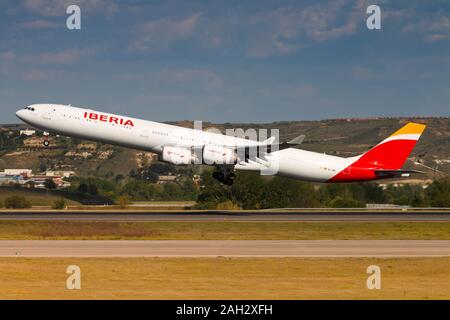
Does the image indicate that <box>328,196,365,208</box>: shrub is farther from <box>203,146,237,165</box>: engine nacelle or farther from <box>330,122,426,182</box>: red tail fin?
<box>203,146,237,165</box>: engine nacelle

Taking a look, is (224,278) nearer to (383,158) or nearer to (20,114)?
(20,114)

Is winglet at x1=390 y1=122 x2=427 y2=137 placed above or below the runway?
above

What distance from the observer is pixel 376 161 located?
7600 cm

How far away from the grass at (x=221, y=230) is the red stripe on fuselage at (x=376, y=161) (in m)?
13.5

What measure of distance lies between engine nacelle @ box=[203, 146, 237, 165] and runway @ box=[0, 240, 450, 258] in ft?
61.4

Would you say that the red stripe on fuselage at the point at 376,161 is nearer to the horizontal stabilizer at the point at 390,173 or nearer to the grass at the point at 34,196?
the horizontal stabilizer at the point at 390,173

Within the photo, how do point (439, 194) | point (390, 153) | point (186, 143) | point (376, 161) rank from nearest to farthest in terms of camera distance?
point (186, 143), point (376, 161), point (390, 153), point (439, 194)

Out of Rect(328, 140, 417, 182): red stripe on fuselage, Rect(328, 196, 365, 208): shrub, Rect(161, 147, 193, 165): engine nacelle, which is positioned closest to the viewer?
Rect(161, 147, 193, 165): engine nacelle

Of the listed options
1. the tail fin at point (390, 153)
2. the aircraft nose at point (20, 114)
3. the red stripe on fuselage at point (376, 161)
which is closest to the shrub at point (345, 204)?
the tail fin at point (390, 153)

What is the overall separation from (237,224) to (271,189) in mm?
55227

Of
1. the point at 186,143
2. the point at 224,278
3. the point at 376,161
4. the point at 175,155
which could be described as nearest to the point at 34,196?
the point at 186,143

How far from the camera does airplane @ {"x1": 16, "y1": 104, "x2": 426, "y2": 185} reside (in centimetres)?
6644

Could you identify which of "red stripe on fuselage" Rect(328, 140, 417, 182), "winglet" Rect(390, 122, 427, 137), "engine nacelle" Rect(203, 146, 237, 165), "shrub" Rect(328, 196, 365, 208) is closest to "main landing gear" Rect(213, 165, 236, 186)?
"engine nacelle" Rect(203, 146, 237, 165)

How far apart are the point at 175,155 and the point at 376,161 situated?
21.7 m
